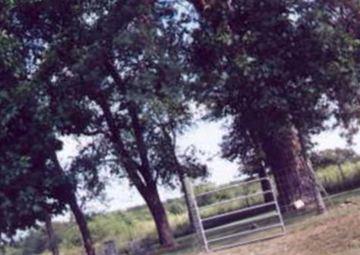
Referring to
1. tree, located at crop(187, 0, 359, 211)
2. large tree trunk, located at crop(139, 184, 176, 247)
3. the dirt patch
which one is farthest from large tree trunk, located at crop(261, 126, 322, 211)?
the dirt patch

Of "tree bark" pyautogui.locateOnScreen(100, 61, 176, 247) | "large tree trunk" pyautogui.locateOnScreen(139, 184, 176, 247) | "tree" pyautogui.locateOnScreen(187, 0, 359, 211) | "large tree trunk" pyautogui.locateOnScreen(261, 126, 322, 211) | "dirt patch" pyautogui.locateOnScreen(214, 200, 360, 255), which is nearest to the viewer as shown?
"dirt patch" pyautogui.locateOnScreen(214, 200, 360, 255)

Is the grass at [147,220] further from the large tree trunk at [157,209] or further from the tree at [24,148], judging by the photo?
the tree at [24,148]

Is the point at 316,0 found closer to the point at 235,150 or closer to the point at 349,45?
A: the point at 349,45

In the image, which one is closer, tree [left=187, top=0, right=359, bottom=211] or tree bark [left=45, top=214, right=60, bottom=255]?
tree [left=187, top=0, right=359, bottom=211]

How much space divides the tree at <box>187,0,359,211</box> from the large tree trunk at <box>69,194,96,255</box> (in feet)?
19.0

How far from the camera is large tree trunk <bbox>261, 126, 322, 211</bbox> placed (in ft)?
73.3

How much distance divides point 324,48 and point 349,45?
871mm

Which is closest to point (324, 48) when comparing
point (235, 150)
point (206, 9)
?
point (206, 9)

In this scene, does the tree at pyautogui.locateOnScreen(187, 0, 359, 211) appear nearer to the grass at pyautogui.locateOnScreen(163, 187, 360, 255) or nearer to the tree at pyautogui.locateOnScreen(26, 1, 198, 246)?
the tree at pyautogui.locateOnScreen(26, 1, 198, 246)

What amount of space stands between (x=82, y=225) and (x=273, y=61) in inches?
336

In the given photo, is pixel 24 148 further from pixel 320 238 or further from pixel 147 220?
pixel 147 220

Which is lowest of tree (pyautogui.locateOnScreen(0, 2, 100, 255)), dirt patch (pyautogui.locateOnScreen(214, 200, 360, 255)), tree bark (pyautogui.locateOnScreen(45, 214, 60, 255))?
dirt patch (pyautogui.locateOnScreen(214, 200, 360, 255))

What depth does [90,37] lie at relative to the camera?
74.0 feet

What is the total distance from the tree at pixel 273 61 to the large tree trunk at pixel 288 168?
5.48 feet
